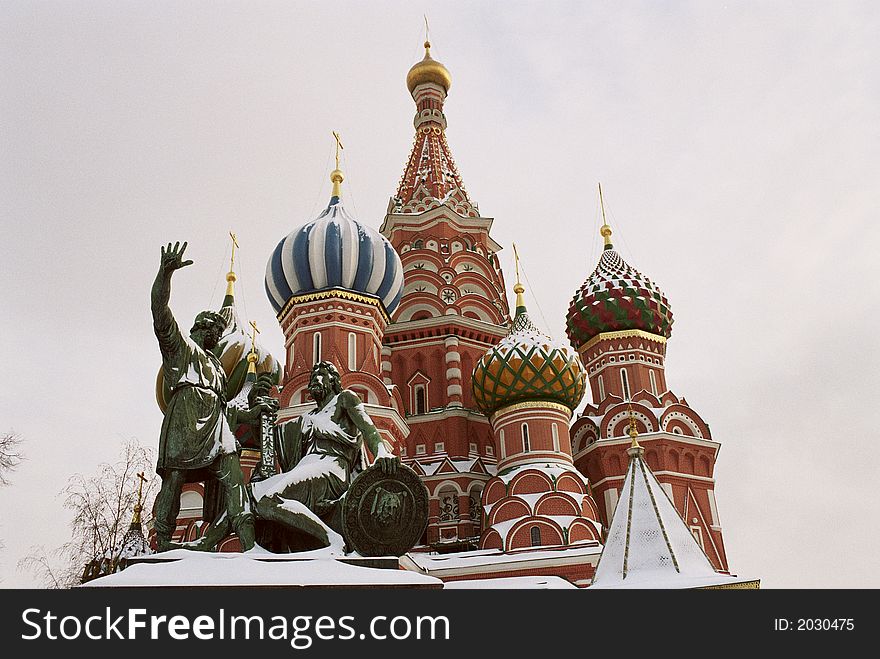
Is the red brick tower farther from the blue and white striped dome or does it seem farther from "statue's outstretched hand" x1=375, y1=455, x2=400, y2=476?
"statue's outstretched hand" x1=375, y1=455, x2=400, y2=476

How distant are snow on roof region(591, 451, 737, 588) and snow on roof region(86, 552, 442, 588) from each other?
244 cm

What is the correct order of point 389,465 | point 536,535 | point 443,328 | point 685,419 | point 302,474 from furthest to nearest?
point 443,328 < point 685,419 < point 536,535 < point 302,474 < point 389,465

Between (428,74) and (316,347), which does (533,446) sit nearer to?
(316,347)

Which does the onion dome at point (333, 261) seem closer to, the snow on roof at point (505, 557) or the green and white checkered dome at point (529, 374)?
the green and white checkered dome at point (529, 374)

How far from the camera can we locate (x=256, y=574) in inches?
214

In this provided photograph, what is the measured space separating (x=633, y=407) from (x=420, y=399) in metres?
5.79

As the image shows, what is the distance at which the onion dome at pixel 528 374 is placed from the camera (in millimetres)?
17734

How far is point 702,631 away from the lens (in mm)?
3932

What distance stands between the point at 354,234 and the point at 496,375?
4.92m

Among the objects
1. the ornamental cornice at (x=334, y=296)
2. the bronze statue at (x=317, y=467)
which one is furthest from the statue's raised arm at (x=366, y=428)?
the ornamental cornice at (x=334, y=296)

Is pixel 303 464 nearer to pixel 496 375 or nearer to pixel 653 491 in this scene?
pixel 653 491

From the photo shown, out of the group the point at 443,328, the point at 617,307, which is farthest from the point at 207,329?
the point at 617,307

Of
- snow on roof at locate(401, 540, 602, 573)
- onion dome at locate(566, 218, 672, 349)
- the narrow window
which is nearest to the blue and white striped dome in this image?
the narrow window

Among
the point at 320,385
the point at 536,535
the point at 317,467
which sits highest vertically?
the point at 536,535
